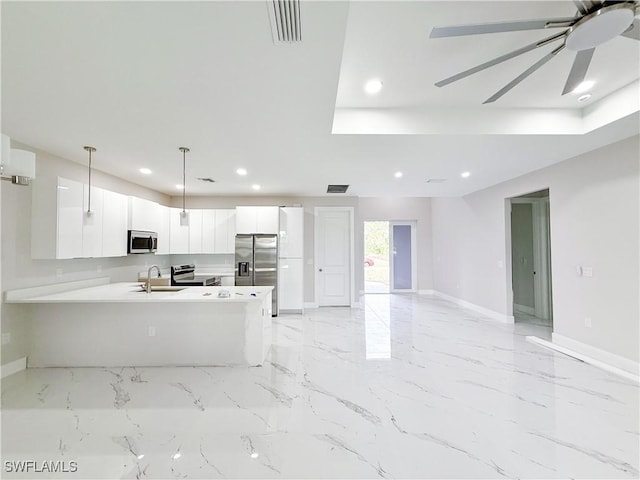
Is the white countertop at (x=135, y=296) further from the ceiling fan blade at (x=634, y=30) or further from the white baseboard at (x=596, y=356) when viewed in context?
the white baseboard at (x=596, y=356)

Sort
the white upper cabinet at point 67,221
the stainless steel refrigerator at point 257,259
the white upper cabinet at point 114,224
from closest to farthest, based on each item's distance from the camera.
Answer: the white upper cabinet at point 67,221
the white upper cabinet at point 114,224
the stainless steel refrigerator at point 257,259

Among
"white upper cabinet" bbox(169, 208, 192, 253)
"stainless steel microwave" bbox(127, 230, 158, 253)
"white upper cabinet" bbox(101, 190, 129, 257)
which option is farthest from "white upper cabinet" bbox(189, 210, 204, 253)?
"white upper cabinet" bbox(101, 190, 129, 257)

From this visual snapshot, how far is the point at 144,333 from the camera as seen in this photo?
353 cm

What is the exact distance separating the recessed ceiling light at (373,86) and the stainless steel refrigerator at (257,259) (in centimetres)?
372

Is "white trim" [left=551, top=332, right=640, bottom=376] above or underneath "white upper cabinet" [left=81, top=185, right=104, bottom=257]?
underneath

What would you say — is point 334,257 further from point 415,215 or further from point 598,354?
point 598,354

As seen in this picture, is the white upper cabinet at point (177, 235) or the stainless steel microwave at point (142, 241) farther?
the white upper cabinet at point (177, 235)

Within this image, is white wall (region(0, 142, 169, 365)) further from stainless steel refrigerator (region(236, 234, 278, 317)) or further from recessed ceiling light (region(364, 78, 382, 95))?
recessed ceiling light (region(364, 78, 382, 95))

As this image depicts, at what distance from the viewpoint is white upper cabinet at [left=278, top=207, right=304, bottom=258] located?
614 centimetres

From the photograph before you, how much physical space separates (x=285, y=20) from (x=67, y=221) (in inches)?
140

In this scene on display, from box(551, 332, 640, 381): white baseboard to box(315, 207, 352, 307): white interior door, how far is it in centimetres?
387

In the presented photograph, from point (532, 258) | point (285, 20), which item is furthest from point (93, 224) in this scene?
point (532, 258)

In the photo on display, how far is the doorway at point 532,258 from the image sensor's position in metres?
5.76

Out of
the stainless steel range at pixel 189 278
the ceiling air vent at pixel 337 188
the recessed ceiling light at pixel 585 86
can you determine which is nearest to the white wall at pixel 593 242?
the recessed ceiling light at pixel 585 86
